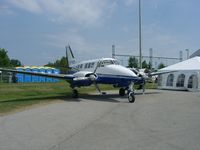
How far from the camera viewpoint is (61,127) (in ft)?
27.5

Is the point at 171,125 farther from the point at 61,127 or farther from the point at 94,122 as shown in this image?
the point at 61,127

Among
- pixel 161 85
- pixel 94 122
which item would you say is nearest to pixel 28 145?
pixel 94 122

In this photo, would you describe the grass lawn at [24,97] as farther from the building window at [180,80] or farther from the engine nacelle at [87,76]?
the building window at [180,80]

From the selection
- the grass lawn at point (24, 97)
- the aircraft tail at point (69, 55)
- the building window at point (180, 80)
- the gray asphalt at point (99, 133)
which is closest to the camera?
the gray asphalt at point (99, 133)

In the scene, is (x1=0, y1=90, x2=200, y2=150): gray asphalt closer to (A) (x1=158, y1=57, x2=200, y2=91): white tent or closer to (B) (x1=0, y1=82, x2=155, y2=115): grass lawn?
(B) (x1=0, y1=82, x2=155, y2=115): grass lawn

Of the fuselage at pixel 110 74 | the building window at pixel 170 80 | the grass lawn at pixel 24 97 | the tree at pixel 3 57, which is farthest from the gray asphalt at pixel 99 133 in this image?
the tree at pixel 3 57

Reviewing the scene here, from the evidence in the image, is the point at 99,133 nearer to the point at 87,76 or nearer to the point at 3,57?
the point at 87,76

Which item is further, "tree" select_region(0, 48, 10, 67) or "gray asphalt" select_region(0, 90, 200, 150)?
"tree" select_region(0, 48, 10, 67)

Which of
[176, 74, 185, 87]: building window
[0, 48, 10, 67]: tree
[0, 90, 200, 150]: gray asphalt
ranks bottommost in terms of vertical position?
[0, 90, 200, 150]: gray asphalt

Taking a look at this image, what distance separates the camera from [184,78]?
29.6 metres

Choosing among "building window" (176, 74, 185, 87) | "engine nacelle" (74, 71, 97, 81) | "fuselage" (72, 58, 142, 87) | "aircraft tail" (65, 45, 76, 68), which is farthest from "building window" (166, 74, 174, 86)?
"engine nacelle" (74, 71, 97, 81)

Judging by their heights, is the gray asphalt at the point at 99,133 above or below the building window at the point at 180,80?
below

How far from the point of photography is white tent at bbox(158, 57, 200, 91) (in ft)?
92.7

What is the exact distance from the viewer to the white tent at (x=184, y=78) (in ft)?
92.7
